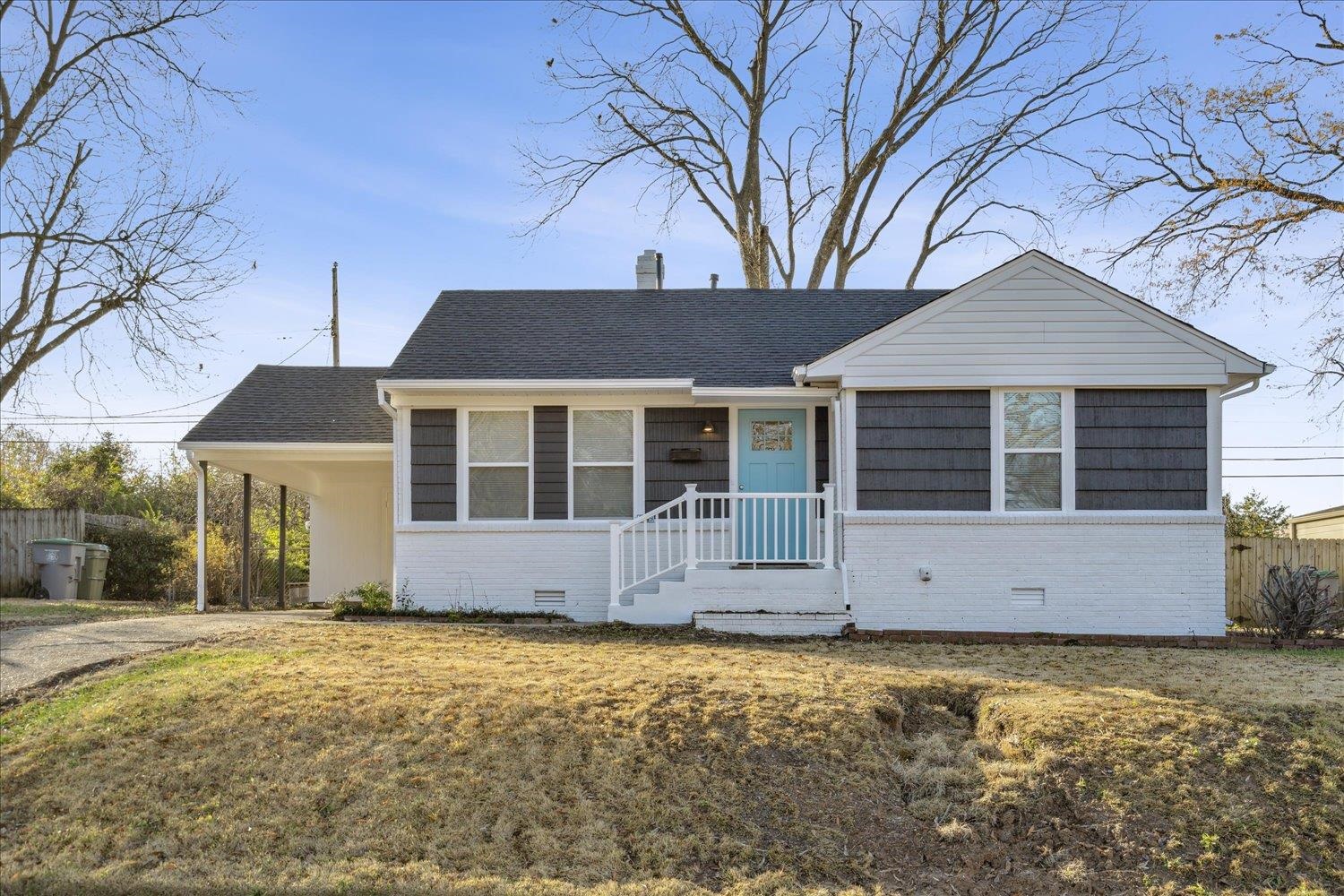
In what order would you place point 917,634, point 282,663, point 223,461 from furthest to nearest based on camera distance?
point 223,461 → point 917,634 → point 282,663

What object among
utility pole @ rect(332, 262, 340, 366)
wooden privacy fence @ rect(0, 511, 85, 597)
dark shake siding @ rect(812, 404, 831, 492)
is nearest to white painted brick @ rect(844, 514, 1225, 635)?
dark shake siding @ rect(812, 404, 831, 492)

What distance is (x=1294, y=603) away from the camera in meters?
12.4

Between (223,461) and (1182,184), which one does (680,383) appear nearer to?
(223,461)

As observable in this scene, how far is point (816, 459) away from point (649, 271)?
501 centimetres

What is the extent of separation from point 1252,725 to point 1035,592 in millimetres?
4601

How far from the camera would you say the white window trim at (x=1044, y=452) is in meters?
12.0

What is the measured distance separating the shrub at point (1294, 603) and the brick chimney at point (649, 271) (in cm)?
943

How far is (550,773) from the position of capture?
6.70 m

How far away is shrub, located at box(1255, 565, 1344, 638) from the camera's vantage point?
12398 mm

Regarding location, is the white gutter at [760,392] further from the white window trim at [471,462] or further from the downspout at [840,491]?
the white window trim at [471,462]

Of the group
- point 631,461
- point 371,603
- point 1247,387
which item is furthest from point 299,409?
point 1247,387

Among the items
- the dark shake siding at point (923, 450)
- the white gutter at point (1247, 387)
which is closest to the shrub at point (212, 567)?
the dark shake siding at point (923, 450)

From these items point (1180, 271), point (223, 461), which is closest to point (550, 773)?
point (223, 461)

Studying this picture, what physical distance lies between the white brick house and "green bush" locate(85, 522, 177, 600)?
619 centimetres
